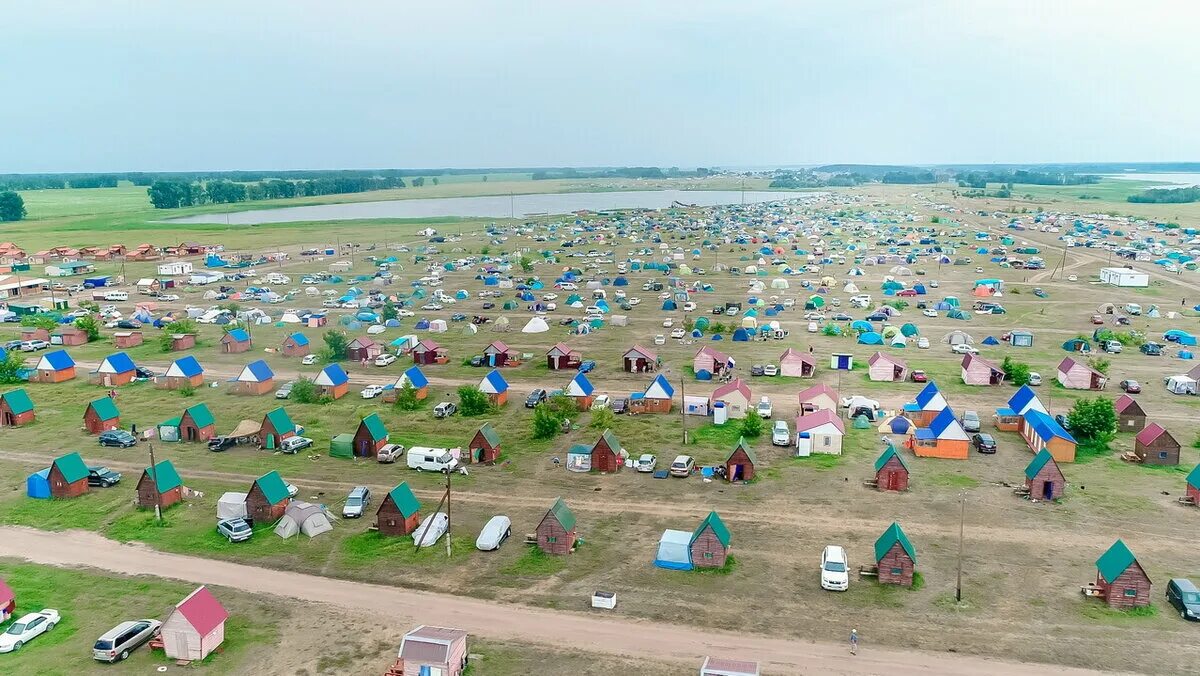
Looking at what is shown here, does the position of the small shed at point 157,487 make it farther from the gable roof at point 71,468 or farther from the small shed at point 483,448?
the small shed at point 483,448

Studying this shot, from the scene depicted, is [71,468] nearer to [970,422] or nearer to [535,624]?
[535,624]

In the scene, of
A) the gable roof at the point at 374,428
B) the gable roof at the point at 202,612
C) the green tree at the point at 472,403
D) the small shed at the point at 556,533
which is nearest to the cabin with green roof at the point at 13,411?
the gable roof at the point at 374,428

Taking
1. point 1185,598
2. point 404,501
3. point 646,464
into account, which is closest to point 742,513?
point 646,464

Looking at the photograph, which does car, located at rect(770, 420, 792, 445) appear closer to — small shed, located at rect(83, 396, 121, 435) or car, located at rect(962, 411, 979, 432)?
car, located at rect(962, 411, 979, 432)

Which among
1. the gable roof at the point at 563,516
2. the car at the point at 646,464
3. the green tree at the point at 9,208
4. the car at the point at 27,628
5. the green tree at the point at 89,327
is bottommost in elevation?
the car at the point at 27,628

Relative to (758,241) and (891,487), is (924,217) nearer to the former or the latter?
(758,241)
